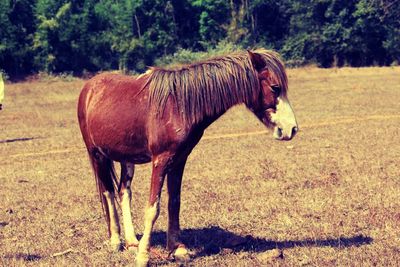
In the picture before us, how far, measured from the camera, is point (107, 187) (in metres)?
9.10

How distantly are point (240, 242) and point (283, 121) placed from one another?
1815 millimetres

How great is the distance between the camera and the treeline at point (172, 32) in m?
61.7

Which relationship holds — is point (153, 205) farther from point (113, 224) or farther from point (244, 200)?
point (244, 200)

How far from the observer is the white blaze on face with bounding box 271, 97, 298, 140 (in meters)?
7.54

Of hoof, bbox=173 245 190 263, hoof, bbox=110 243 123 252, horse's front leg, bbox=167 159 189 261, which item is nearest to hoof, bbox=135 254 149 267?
hoof, bbox=173 245 190 263

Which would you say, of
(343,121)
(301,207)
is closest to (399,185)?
(301,207)

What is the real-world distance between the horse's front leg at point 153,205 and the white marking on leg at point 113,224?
1.20 metres

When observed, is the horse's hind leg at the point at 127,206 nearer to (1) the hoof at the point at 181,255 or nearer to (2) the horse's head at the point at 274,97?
(1) the hoof at the point at 181,255

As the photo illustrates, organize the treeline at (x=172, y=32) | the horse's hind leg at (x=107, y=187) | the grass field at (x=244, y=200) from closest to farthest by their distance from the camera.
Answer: the grass field at (x=244, y=200) < the horse's hind leg at (x=107, y=187) < the treeline at (x=172, y=32)

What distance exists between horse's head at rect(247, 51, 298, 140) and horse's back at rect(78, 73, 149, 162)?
1405 millimetres

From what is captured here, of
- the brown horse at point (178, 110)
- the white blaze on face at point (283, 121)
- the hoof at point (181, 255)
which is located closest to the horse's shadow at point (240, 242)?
the hoof at point (181, 255)

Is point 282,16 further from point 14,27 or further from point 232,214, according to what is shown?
point 232,214

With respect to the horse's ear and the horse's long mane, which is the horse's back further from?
the horse's ear

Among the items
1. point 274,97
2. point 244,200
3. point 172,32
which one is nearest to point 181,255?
point 274,97
